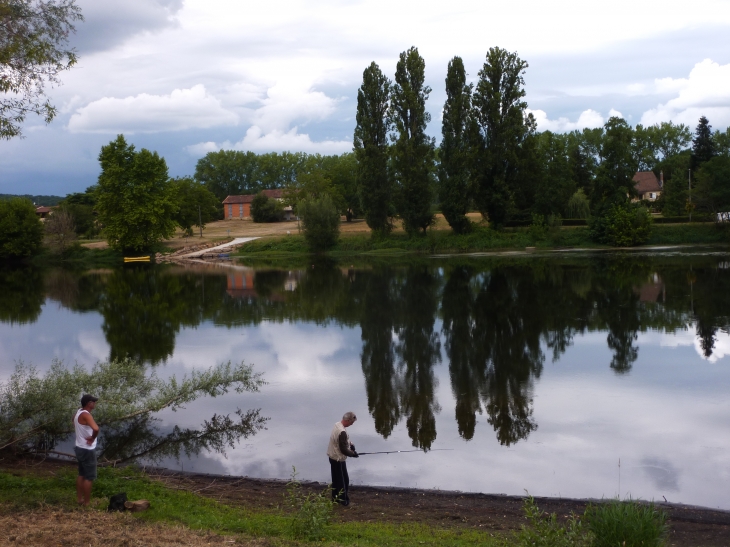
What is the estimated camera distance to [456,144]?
5831 centimetres

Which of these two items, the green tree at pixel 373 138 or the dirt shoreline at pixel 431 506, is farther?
the green tree at pixel 373 138

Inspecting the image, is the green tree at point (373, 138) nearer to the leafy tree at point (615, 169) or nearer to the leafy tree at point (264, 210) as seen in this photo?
the leafy tree at point (615, 169)

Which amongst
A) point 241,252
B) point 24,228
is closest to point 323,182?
point 241,252

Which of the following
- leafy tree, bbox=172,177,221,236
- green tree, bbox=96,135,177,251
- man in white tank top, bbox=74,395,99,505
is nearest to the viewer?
man in white tank top, bbox=74,395,99,505

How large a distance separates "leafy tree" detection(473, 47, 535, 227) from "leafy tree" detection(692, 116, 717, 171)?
24.9m

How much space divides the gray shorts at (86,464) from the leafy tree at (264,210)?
8345cm

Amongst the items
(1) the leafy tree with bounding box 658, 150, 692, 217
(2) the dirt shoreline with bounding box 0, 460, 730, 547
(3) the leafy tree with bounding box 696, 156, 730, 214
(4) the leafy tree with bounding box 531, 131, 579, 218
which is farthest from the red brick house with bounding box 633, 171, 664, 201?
(2) the dirt shoreline with bounding box 0, 460, 730, 547

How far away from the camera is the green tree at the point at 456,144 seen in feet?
189

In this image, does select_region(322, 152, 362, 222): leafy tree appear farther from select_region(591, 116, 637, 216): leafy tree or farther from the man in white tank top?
the man in white tank top

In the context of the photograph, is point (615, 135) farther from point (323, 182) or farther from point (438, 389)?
point (438, 389)

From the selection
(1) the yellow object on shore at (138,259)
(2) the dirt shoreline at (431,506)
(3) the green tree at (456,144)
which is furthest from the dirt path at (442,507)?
(1) the yellow object on shore at (138,259)

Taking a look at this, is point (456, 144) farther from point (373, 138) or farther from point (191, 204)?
point (191, 204)

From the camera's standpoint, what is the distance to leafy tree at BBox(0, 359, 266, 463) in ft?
36.8

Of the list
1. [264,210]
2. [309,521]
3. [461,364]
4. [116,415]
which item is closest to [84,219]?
[264,210]
